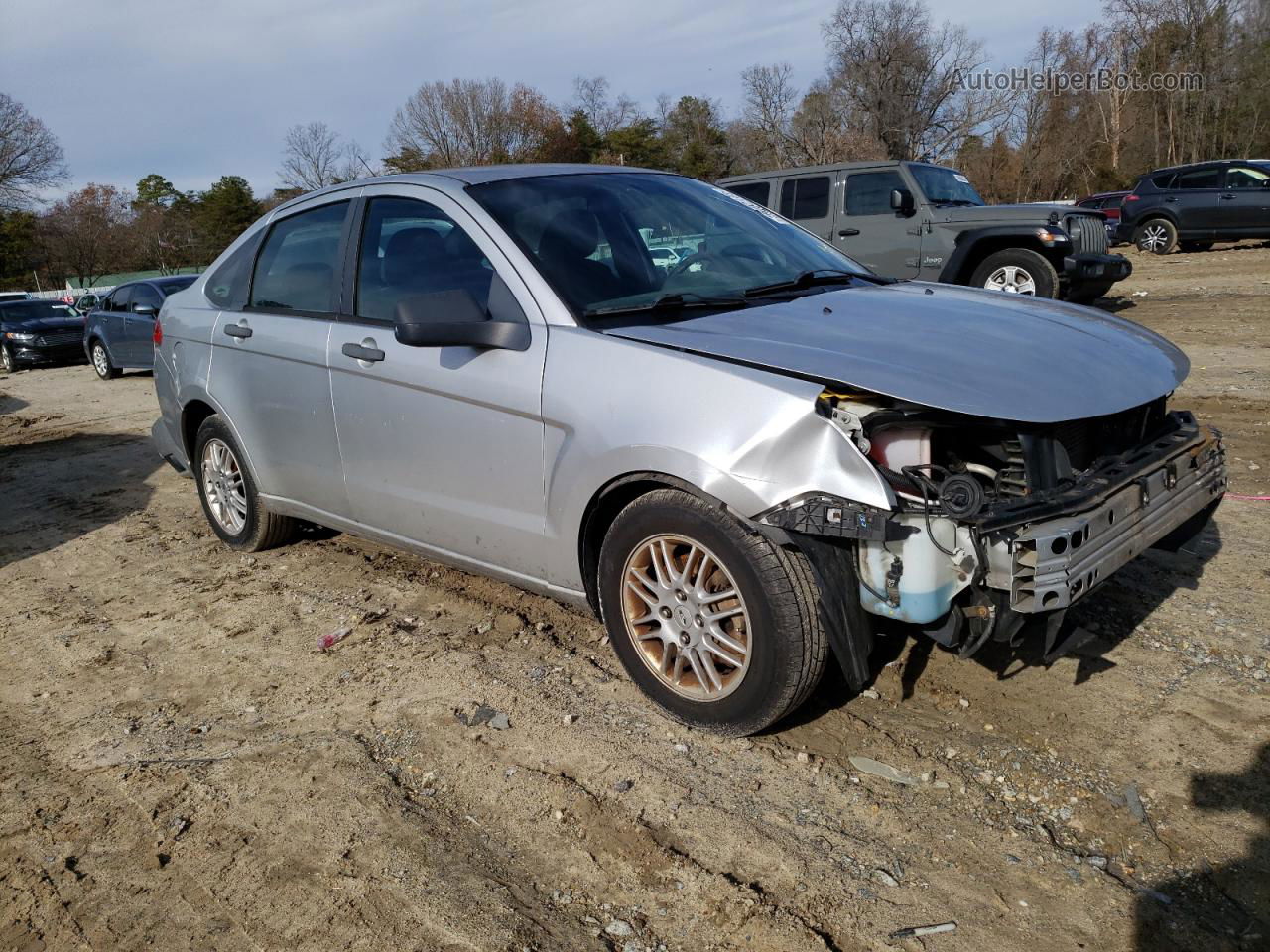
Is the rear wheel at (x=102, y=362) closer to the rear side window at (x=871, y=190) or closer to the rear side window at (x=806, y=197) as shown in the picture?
the rear side window at (x=806, y=197)

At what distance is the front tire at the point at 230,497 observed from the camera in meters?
5.10

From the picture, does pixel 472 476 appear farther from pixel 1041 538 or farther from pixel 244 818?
pixel 1041 538

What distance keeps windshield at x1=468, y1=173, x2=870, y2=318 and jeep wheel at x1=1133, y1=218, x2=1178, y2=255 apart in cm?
1809

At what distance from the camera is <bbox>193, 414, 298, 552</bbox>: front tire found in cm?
510

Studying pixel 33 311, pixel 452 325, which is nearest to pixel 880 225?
pixel 452 325

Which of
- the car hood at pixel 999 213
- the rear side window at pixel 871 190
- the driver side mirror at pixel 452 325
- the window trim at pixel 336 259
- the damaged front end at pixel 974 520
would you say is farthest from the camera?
the rear side window at pixel 871 190

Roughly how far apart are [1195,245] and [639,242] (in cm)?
2004

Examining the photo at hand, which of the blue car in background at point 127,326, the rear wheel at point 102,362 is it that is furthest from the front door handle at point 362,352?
the rear wheel at point 102,362

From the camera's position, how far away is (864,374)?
277 centimetres

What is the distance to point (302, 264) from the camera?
4566 mm

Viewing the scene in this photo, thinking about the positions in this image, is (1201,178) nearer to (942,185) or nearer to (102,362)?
(942,185)

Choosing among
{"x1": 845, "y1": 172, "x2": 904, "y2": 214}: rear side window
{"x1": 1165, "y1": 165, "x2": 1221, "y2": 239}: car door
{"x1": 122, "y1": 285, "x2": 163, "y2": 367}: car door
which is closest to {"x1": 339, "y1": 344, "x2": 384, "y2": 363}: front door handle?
{"x1": 845, "y1": 172, "x2": 904, "y2": 214}: rear side window

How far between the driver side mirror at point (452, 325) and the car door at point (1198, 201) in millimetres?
19502

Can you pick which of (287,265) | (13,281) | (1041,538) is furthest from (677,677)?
(13,281)
